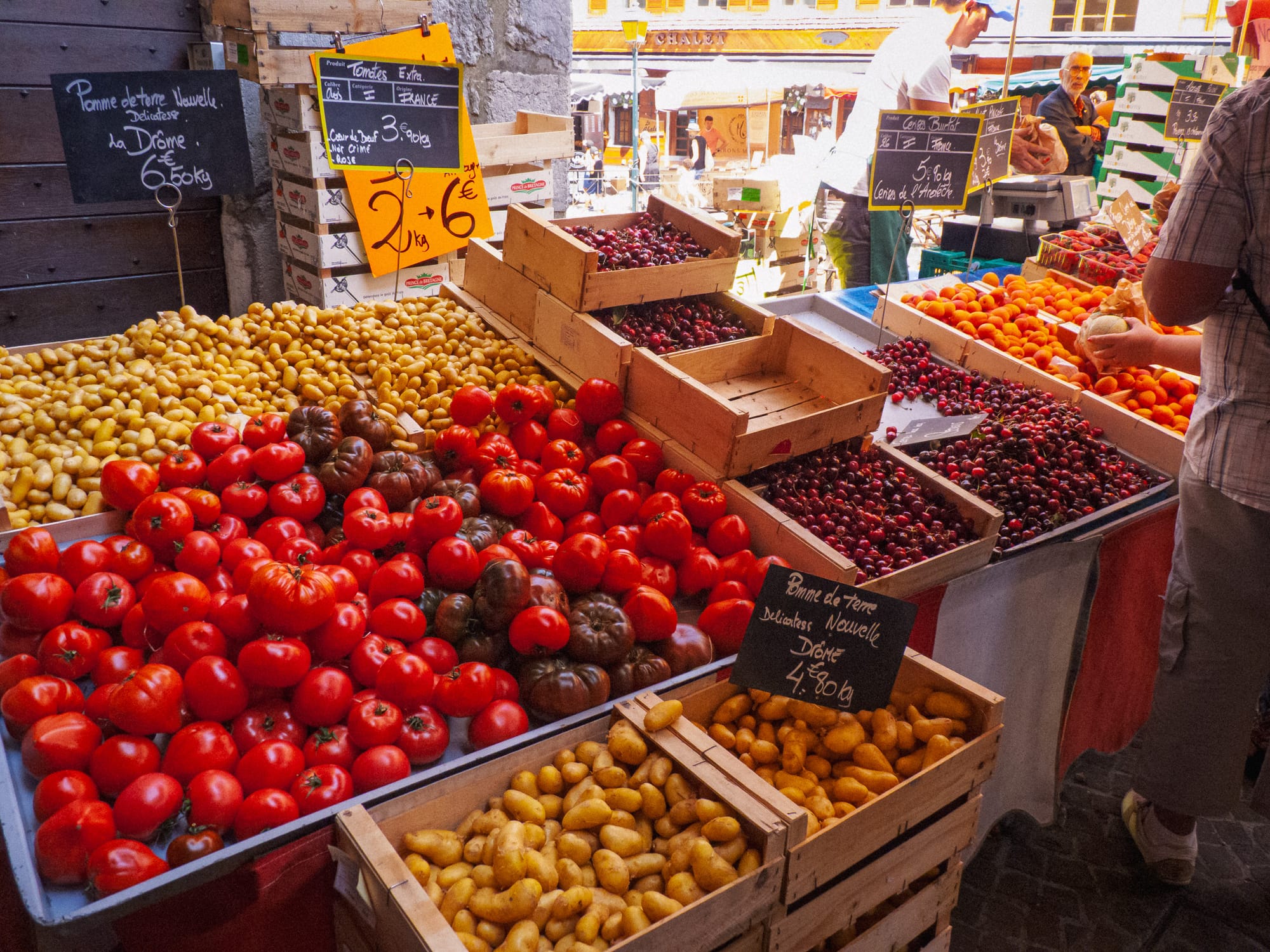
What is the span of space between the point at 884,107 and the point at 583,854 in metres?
6.06

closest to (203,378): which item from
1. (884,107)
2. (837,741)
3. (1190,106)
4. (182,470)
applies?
(182,470)

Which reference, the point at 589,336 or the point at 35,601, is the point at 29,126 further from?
the point at 35,601

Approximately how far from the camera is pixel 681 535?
8.43 feet

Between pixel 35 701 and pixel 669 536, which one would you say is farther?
pixel 669 536

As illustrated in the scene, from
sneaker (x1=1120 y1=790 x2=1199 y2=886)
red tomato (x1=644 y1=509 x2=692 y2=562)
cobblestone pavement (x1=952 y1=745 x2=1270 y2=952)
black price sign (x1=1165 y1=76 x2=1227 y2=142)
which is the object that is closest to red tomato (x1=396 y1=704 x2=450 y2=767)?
A: red tomato (x1=644 y1=509 x2=692 y2=562)

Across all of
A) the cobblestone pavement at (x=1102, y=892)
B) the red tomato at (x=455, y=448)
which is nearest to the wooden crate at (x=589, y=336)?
the red tomato at (x=455, y=448)

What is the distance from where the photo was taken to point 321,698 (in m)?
1.92

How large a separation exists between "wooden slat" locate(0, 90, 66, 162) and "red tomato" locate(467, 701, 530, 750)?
429 cm

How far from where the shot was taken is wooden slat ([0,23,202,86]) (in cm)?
454

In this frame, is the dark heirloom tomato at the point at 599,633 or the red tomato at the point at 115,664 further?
the dark heirloom tomato at the point at 599,633

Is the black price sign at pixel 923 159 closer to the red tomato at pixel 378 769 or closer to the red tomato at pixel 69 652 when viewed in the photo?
the red tomato at pixel 378 769

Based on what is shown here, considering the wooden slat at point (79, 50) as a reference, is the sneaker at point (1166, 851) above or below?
below

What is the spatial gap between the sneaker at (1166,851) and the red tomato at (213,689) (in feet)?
10.1

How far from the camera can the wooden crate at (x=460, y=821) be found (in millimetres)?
1473
